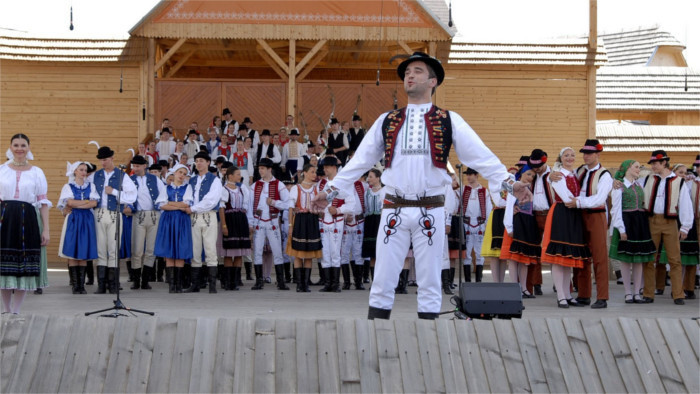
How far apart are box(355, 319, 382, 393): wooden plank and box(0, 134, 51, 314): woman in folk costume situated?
4424mm

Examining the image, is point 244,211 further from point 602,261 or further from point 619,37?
point 619,37

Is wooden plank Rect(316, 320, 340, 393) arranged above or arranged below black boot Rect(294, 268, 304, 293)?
above

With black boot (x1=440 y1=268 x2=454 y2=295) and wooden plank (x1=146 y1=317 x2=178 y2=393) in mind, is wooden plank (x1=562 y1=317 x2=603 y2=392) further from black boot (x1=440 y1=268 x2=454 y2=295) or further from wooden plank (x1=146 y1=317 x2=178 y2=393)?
black boot (x1=440 y1=268 x2=454 y2=295)

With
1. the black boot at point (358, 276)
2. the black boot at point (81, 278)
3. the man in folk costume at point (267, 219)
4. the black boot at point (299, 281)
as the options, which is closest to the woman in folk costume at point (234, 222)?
the man in folk costume at point (267, 219)

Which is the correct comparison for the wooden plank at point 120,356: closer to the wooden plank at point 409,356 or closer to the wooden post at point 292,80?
the wooden plank at point 409,356

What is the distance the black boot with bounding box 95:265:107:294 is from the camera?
12.1 m

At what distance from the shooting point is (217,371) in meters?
5.02

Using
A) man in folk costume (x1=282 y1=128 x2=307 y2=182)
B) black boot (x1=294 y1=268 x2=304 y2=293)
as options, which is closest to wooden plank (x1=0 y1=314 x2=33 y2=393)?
black boot (x1=294 y1=268 x2=304 y2=293)

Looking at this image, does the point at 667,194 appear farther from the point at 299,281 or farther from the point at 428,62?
the point at 428,62

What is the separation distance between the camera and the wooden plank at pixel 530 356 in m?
5.06

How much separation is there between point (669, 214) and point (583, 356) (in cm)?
647

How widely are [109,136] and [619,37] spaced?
96.1 feet

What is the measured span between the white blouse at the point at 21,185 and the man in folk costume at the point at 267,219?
15.1ft

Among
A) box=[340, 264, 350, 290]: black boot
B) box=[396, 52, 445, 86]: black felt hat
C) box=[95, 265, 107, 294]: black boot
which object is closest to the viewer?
box=[396, 52, 445, 86]: black felt hat
